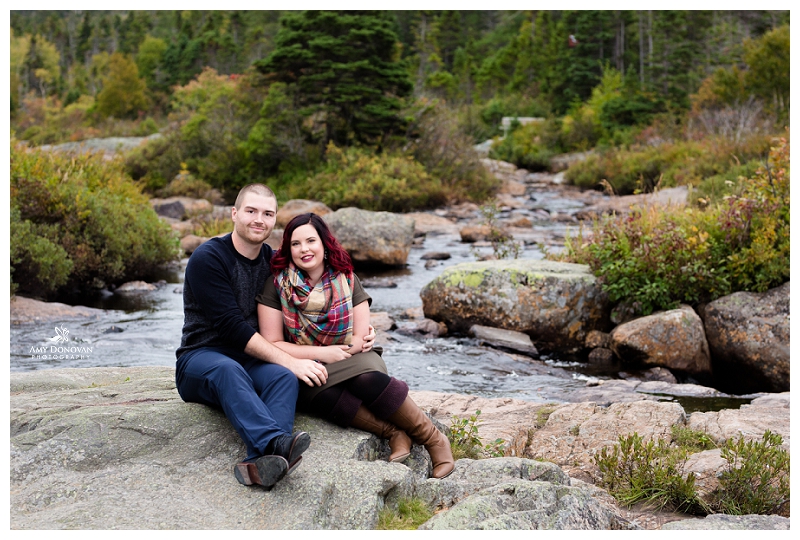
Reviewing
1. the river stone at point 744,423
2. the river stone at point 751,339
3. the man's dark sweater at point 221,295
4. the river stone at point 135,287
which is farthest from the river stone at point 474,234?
the man's dark sweater at point 221,295

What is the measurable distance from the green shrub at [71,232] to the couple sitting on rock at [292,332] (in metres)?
7.30

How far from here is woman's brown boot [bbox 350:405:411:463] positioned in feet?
12.8

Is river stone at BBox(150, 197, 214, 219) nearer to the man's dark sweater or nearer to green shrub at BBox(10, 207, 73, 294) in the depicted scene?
green shrub at BBox(10, 207, 73, 294)

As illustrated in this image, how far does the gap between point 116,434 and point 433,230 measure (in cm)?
1532

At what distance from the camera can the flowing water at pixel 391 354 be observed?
7.50m

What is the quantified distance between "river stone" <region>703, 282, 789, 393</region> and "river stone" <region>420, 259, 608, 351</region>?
53.9 inches

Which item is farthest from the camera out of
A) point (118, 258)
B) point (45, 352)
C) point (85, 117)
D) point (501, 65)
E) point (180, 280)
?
point (501, 65)

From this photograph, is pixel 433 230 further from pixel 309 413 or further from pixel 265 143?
pixel 309 413

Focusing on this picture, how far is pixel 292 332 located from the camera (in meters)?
3.97

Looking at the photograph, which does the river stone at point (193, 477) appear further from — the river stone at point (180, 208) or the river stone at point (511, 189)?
the river stone at point (511, 189)

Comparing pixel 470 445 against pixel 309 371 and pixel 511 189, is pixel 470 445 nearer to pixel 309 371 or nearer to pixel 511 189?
pixel 309 371

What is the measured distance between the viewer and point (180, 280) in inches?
496
